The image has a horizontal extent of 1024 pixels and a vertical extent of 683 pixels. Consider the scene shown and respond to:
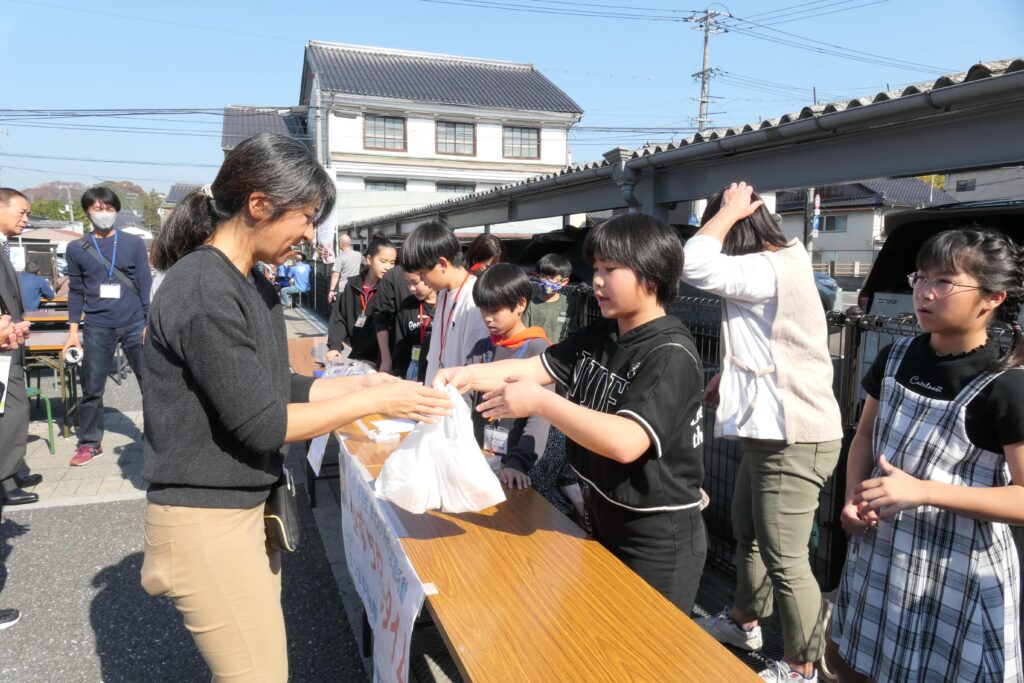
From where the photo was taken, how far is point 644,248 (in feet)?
5.88

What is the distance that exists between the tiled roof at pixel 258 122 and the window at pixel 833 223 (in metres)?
29.4

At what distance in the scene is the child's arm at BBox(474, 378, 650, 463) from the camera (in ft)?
5.20

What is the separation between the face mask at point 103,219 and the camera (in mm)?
5062

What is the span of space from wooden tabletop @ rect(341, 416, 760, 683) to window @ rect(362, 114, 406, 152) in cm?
2962

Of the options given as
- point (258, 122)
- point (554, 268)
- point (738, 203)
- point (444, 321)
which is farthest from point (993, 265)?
point (258, 122)

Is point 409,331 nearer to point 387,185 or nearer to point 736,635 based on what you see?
point 736,635

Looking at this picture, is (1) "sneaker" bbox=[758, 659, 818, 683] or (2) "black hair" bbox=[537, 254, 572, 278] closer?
(1) "sneaker" bbox=[758, 659, 818, 683]

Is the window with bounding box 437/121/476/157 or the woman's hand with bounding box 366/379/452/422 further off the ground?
the window with bounding box 437/121/476/157

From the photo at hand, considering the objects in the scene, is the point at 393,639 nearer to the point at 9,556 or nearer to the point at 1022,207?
the point at 9,556

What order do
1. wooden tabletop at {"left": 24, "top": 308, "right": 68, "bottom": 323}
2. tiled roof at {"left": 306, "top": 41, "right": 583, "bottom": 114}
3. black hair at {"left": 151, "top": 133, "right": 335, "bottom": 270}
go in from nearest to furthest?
black hair at {"left": 151, "top": 133, "right": 335, "bottom": 270}
wooden tabletop at {"left": 24, "top": 308, "right": 68, "bottom": 323}
tiled roof at {"left": 306, "top": 41, "right": 583, "bottom": 114}

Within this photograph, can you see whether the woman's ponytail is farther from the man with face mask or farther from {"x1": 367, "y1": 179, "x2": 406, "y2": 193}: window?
{"x1": 367, "y1": 179, "x2": 406, "y2": 193}: window

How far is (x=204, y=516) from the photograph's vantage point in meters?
1.54

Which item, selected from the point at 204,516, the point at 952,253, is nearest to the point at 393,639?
the point at 204,516

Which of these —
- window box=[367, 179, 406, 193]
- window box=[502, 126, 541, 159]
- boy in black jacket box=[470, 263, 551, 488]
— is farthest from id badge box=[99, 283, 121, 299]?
window box=[502, 126, 541, 159]
